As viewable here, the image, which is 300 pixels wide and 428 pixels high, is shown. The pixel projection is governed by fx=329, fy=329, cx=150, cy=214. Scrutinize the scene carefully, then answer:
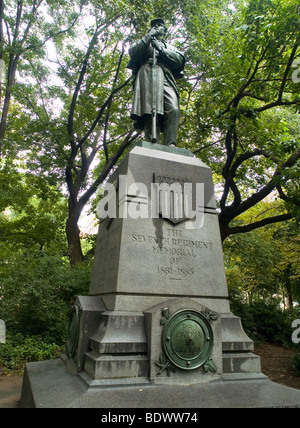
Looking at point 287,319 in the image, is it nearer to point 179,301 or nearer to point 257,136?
point 257,136

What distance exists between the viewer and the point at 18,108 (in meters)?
17.3

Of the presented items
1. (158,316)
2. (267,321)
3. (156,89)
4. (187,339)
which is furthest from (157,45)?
(267,321)

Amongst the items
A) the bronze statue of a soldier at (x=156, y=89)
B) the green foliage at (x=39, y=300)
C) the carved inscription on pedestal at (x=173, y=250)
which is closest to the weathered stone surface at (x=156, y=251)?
the carved inscription on pedestal at (x=173, y=250)

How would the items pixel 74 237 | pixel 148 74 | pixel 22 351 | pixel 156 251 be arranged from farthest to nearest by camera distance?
pixel 74 237, pixel 22 351, pixel 148 74, pixel 156 251

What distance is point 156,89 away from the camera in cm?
593

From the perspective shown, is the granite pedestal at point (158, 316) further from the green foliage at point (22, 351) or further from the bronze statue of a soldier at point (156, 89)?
the green foliage at point (22, 351)

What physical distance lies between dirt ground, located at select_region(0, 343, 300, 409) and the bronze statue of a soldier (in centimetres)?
479

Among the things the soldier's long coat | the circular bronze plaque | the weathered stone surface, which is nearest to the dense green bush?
the weathered stone surface

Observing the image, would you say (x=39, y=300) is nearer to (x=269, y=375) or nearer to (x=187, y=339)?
(x=187, y=339)

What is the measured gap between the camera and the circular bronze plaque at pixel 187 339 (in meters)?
3.79

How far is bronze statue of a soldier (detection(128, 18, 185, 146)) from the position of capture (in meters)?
5.94

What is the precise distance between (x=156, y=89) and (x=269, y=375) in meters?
7.54

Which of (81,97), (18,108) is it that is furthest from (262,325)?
(18,108)
